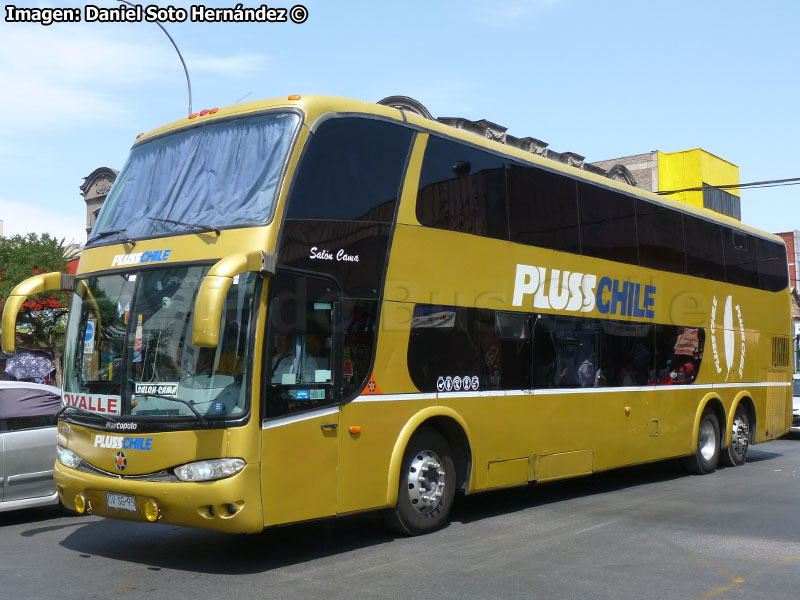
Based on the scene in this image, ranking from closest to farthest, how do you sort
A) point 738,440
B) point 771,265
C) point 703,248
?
point 703,248, point 738,440, point 771,265

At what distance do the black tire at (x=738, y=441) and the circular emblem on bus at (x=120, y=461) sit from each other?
11.6m

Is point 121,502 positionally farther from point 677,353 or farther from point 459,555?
point 677,353

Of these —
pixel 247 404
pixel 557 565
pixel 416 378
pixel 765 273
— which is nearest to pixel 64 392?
pixel 247 404

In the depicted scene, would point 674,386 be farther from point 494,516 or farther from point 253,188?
point 253,188

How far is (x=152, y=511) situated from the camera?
7.37m

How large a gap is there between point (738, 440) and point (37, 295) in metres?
22.9

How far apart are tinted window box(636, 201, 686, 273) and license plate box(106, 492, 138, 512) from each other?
837 cm

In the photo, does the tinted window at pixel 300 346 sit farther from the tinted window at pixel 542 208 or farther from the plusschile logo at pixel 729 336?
the plusschile logo at pixel 729 336

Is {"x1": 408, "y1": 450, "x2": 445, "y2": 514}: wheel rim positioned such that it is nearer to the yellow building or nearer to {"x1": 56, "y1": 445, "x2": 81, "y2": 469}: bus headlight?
{"x1": 56, "y1": 445, "x2": 81, "y2": 469}: bus headlight

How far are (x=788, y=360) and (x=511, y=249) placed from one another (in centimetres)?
1032

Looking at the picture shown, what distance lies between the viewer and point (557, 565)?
760 cm

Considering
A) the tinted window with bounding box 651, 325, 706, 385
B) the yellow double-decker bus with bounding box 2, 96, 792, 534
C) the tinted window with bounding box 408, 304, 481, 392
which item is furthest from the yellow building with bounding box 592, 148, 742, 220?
the tinted window with bounding box 408, 304, 481, 392

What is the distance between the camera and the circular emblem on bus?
7.60m

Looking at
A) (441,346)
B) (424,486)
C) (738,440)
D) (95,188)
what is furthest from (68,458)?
(95,188)
